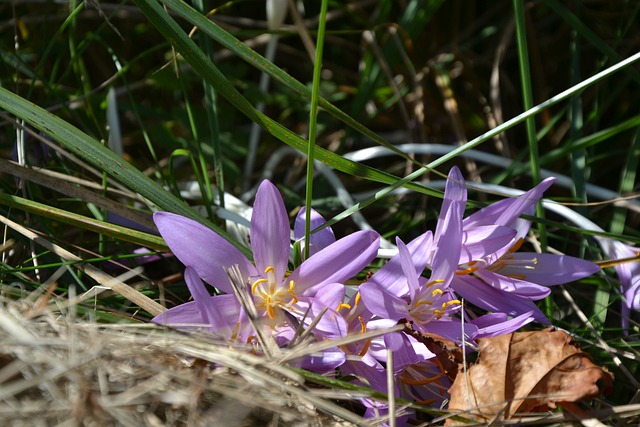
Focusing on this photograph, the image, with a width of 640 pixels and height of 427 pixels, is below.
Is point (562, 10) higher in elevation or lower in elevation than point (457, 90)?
higher

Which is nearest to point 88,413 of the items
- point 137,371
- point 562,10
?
point 137,371

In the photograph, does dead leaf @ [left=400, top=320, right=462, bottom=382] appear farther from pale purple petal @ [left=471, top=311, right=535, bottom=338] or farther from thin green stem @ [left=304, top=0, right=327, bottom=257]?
thin green stem @ [left=304, top=0, right=327, bottom=257]

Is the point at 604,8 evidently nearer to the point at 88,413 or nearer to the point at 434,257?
the point at 434,257

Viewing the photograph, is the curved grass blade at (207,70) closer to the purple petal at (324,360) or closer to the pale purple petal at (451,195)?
the pale purple petal at (451,195)

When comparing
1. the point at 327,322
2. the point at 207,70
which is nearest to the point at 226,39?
the point at 207,70

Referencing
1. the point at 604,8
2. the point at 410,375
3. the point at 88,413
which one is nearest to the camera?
the point at 88,413

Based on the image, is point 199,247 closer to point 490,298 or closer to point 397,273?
point 397,273
